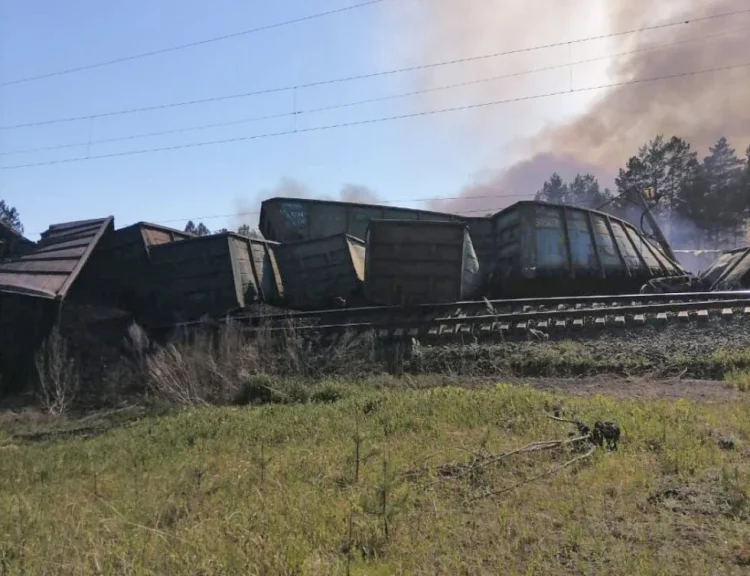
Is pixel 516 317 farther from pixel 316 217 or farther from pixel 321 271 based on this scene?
pixel 316 217

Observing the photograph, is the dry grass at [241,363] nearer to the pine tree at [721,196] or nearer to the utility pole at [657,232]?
the utility pole at [657,232]

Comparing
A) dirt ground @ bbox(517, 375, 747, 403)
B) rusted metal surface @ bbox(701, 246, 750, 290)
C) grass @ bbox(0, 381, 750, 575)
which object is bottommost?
grass @ bbox(0, 381, 750, 575)

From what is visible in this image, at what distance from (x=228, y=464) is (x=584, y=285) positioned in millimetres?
11111

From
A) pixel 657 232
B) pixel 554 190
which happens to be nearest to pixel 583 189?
pixel 554 190

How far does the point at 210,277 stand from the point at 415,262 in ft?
16.3

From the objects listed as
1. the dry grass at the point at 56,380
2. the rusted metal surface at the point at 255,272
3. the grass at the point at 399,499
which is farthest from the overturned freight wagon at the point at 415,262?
the dry grass at the point at 56,380

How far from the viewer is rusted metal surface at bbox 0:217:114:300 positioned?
445 inches

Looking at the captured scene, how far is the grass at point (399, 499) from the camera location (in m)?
2.88

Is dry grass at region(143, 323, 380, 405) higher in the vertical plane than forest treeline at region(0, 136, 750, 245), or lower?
lower

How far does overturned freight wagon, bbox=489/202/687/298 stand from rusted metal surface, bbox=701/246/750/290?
5.14 ft

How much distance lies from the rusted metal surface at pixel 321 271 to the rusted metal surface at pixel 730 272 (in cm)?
887

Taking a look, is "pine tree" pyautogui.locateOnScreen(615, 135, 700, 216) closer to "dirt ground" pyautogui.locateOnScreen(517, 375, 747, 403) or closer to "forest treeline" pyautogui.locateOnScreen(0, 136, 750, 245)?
"forest treeline" pyautogui.locateOnScreen(0, 136, 750, 245)

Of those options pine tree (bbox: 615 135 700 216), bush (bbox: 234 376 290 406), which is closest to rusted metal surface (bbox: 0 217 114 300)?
bush (bbox: 234 376 290 406)

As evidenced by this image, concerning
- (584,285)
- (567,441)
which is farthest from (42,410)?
(584,285)
